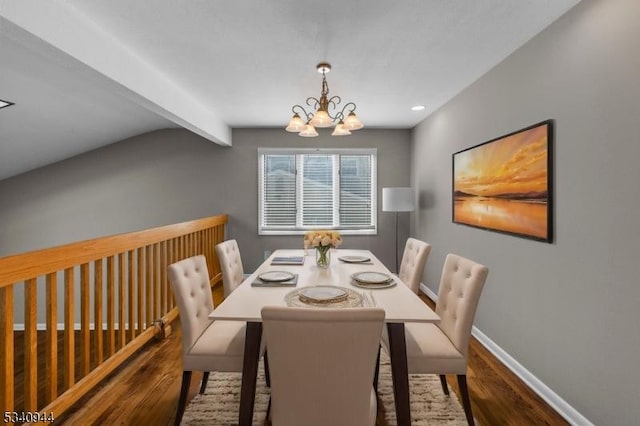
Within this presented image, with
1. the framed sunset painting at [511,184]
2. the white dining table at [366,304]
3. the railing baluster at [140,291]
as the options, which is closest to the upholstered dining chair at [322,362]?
the white dining table at [366,304]

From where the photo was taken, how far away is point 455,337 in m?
1.71

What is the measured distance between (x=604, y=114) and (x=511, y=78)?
91 cm

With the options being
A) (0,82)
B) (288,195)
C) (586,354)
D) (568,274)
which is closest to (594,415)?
(586,354)

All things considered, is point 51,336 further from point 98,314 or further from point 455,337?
point 455,337

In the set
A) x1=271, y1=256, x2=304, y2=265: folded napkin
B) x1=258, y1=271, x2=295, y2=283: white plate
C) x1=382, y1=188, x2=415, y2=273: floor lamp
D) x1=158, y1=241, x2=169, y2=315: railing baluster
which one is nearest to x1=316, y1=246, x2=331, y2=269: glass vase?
x1=271, y1=256, x2=304, y2=265: folded napkin

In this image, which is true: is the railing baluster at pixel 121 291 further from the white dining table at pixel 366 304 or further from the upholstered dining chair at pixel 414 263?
the upholstered dining chair at pixel 414 263

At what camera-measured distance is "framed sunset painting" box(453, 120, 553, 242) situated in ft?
6.68

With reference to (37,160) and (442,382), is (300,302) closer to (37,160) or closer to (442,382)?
(442,382)

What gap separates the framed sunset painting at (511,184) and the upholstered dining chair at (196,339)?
6.71 feet

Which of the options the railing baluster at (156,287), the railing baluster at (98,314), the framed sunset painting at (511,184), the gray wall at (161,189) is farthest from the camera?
the gray wall at (161,189)

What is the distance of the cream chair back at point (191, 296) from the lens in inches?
66.8

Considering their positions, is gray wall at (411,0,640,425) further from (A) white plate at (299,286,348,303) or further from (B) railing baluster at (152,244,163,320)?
(B) railing baluster at (152,244,163,320)

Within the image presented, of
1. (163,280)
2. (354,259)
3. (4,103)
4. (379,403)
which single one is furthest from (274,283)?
(4,103)

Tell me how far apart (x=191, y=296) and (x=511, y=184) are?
2.35 m
